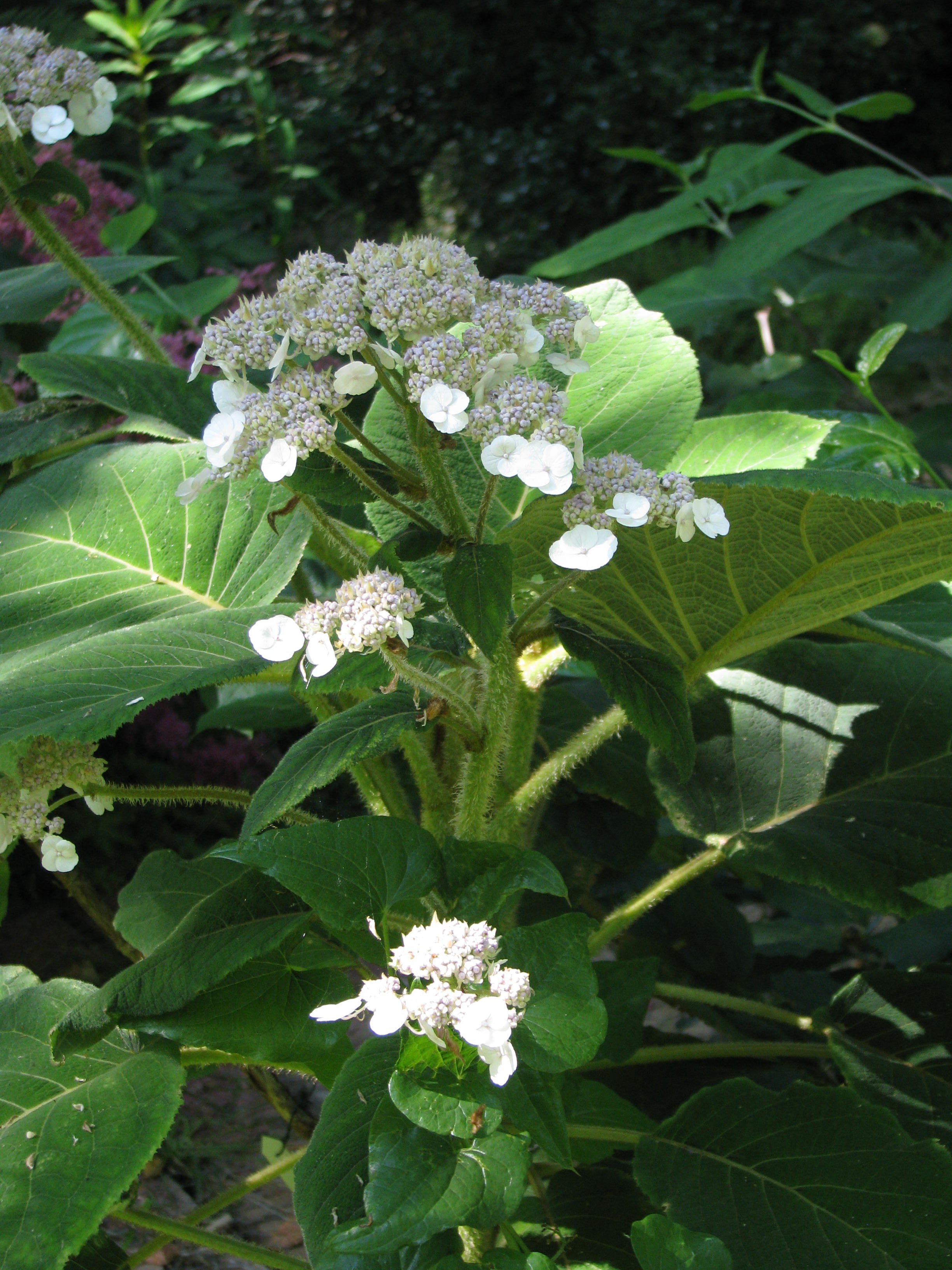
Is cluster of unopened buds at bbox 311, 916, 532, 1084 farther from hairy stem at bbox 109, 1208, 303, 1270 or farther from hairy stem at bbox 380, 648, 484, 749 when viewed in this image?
hairy stem at bbox 109, 1208, 303, 1270

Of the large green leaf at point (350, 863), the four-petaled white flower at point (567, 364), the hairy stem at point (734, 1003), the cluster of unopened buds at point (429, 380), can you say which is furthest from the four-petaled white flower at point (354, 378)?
the hairy stem at point (734, 1003)

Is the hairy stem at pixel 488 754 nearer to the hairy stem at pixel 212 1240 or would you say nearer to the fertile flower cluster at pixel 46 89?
the hairy stem at pixel 212 1240

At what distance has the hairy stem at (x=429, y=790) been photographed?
2.56ft

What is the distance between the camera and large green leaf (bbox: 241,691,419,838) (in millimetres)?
559

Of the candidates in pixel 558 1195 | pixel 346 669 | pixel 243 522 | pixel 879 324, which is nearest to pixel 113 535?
pixel 243 522

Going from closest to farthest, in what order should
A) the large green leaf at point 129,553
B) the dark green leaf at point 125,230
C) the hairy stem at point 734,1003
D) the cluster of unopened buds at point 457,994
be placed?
the cluster of unopened buds at point 457,994 < the large green leaf at point 129,553 < the hairy stem at point 734,1003 < the dark green leaf at point 125,230

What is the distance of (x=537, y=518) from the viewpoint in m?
0.66

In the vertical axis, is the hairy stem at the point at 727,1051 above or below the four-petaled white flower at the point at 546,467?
below

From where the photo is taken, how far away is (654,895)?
84 cm

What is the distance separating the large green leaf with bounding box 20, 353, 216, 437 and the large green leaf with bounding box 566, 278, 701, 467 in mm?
334

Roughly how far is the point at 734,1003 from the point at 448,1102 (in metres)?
0.45

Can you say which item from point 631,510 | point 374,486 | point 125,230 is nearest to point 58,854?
point 374,486

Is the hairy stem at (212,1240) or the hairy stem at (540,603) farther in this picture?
the hairy stem at (212,1240)

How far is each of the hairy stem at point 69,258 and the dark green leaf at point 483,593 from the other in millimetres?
517
